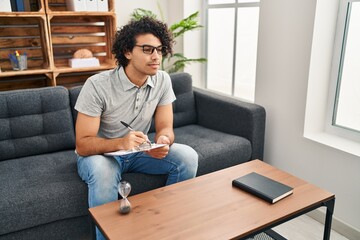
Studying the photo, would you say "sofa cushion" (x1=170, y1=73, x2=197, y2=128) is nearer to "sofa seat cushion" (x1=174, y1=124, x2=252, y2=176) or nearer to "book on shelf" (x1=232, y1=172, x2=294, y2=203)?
"sofa seat cushion" (x1=174, y1=124, x2=252, y2=176)

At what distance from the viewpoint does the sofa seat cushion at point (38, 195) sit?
1538 millimetres

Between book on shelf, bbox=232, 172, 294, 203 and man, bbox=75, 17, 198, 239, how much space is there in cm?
38

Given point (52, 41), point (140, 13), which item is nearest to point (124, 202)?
point (52, 41)

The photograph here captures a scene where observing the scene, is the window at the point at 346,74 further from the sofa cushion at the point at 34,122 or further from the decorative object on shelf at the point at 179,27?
the sofa cushion at the point at 34,122

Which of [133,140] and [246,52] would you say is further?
[246,52]

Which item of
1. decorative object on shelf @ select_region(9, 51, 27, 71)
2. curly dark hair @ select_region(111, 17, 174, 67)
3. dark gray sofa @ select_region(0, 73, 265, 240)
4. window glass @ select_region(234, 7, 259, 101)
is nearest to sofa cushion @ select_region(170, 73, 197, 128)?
dark gray sofa @ select_region(0, 73, 265, 240)

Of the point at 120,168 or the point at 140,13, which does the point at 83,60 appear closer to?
the point at 140,13

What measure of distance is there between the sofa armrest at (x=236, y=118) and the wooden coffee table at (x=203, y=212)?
2.47ft

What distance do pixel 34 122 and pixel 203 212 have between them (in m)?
1.29

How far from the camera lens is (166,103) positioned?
1.92 meters

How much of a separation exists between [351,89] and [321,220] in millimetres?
826

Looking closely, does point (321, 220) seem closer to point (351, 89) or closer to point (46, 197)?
point (351, 89)

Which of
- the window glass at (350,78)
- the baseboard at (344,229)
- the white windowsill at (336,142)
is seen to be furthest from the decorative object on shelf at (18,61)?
the baseboard at (344,229)

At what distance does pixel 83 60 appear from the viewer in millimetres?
2787
